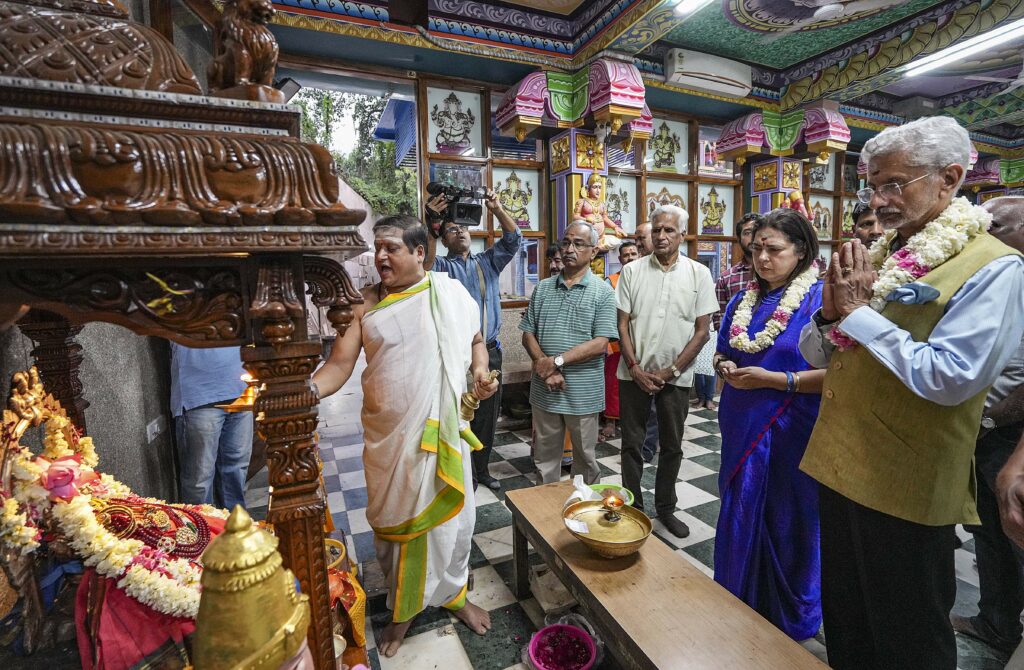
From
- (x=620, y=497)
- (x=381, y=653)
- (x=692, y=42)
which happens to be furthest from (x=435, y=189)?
(x=692, y=42)

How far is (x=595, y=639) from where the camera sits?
1.91 m

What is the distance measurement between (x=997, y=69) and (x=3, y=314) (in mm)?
9533

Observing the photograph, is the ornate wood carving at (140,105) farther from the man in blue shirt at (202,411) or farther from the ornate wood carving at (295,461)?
the man in blue shirt at (202,411)

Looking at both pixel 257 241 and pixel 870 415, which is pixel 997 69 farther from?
pixel 257 241

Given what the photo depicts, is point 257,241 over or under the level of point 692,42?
under

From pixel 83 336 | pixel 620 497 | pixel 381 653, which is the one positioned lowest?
pixel 381 653

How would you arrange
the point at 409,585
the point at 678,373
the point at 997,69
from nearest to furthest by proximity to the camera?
the point at 409,585 < the point at 678,373 < the point at 997,69

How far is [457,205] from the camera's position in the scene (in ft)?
10.8

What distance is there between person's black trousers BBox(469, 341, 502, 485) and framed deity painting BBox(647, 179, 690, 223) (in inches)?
133

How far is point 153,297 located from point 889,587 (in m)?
2.07

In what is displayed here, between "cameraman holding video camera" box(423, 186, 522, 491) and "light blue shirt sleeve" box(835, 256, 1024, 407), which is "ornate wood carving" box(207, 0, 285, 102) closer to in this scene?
"light blue shirt sleeve" box(835, 256, 1024, 407)

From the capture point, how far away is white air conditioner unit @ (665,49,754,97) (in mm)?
5195

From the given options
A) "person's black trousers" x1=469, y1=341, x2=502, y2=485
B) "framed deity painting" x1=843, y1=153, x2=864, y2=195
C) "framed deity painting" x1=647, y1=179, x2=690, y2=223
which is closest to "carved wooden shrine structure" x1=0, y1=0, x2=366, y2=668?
"person's black trousers" x1=469, y1=341, x2=502, y2=485

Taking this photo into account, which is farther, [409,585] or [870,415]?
[409,585]
